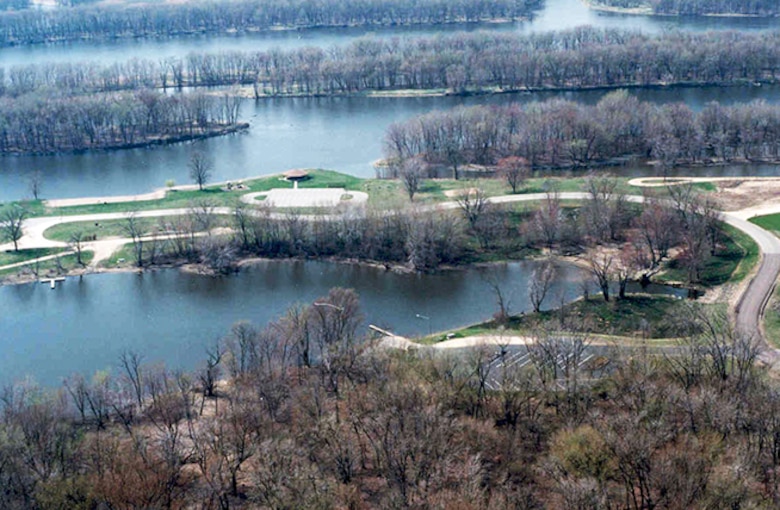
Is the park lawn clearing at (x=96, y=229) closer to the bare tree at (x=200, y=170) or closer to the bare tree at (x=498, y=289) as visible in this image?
the bare tree at (x=200, y=170)

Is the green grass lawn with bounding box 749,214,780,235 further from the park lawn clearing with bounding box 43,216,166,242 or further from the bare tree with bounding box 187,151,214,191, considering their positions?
the bare tree with bounding box 187,151,214,191

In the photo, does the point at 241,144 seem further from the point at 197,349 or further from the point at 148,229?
the point at 197,349

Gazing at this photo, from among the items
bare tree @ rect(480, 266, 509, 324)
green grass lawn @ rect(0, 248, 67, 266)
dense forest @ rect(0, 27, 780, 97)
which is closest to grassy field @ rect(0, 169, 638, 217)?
green grass lawn @ rect(0, 248, 67, 266)

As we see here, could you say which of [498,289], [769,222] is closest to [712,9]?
[769,222]

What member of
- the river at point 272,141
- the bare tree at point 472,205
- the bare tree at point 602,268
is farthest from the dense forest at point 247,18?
the bare tree at point 602,268

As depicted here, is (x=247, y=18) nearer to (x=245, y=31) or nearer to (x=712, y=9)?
(x=245, y=31)

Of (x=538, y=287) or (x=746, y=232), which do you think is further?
(x=746, y=232)

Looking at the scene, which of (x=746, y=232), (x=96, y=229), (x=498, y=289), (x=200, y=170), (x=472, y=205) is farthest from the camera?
(x=200, y=170)
